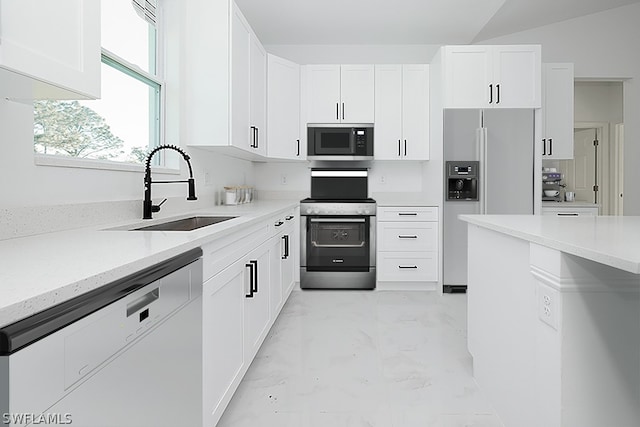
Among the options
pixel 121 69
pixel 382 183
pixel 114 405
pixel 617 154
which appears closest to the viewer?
pixel 114 405

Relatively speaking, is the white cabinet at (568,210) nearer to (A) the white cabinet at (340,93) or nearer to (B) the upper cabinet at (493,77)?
(B) the upper cabinet at (493,77)

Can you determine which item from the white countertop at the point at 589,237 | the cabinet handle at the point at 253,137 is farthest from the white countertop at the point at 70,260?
the cabinet handle at the point at 253,137

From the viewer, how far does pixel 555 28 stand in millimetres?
5000

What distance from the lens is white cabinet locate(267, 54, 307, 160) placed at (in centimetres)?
423

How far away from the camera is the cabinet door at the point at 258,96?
354 cm

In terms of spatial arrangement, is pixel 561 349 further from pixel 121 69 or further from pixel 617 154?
pixel 617 154

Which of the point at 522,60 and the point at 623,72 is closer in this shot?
the point at 522,60

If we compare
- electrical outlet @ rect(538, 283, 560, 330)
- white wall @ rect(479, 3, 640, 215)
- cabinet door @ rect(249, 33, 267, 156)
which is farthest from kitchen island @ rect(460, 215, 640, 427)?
white wall @ rect(479, 3, 640, 215)

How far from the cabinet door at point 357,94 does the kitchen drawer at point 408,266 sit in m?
1.51

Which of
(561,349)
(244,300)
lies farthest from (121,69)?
(561,349)

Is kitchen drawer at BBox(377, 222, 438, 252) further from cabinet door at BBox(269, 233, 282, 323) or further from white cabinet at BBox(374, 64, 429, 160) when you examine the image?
cabinet door at BBox(269, 233, 282, 323)

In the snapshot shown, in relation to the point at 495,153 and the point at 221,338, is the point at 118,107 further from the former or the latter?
the point at 495,153

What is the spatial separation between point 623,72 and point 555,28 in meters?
1.02

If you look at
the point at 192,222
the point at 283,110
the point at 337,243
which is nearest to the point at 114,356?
the point at 192,222
